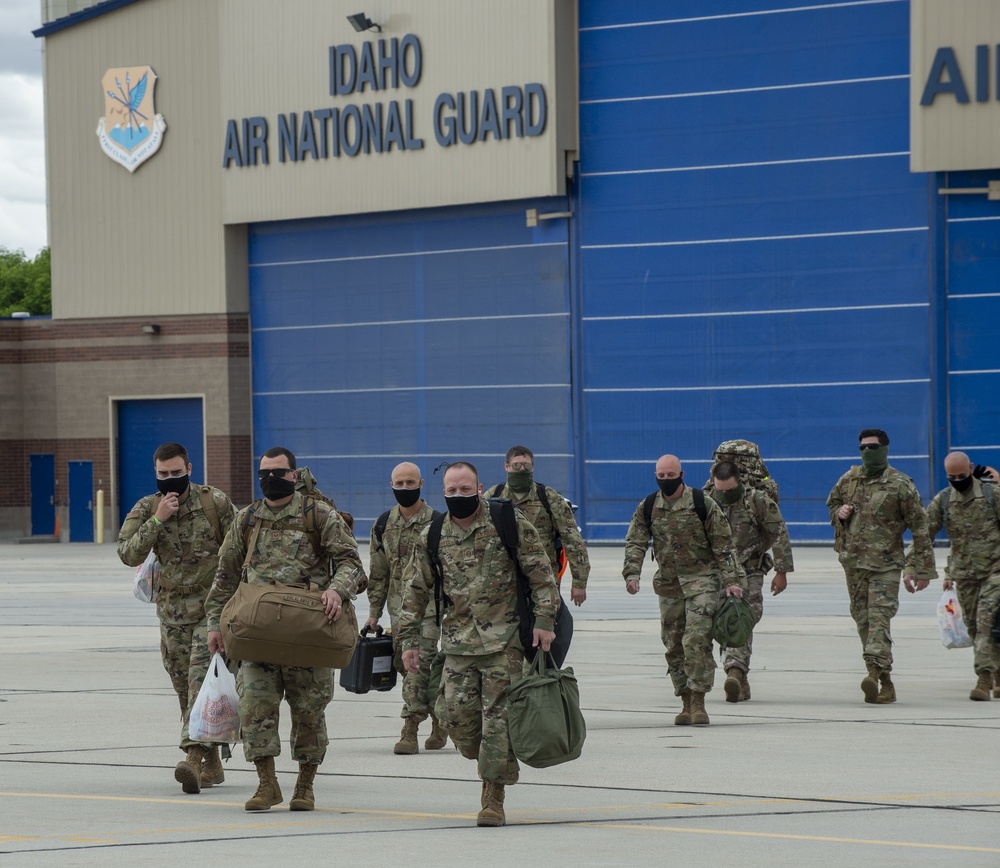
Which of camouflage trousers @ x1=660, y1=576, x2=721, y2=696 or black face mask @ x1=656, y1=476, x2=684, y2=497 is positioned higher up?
black face mask @ x1=656, y1=476, x2=684, y2=497

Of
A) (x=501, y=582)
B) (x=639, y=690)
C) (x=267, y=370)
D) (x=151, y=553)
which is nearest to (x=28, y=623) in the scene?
(x=639, y=690)

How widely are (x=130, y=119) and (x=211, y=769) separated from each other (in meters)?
39.0

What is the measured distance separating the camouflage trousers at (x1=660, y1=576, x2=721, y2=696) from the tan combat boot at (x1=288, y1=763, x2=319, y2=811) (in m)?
4.43

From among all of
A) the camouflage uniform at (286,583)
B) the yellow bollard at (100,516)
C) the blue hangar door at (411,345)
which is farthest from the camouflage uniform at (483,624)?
the yellow bollard at (100,516)

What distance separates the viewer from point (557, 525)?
14.2 meters

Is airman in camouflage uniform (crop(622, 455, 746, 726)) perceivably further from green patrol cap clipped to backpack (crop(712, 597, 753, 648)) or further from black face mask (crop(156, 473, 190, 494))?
black face mask (crop(156, 473, 190, 494))

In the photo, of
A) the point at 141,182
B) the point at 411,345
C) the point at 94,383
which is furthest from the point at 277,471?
the point at 94,383

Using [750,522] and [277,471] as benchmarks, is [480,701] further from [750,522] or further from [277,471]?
[750,522]

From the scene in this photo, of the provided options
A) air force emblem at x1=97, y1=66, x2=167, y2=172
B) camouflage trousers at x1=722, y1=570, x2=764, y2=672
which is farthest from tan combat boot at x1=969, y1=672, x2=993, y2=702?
air force emblem at x1=97, y1=66, x2=167, y2=172

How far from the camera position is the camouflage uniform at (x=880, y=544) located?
1496 cm

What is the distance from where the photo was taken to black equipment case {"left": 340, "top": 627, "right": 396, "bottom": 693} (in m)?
12.1

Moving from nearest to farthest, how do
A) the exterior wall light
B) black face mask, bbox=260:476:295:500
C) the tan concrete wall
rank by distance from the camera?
black face mask, bbox=260:476:295:500
the exterior wall light
the tan concrete wall

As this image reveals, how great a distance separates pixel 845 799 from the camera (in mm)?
9719

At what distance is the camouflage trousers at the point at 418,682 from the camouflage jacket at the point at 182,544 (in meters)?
1.73
